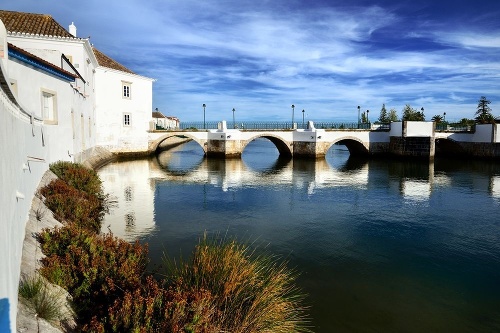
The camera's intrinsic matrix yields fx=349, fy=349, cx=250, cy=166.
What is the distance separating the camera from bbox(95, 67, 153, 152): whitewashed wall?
125 ft

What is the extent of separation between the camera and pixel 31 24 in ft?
90.6

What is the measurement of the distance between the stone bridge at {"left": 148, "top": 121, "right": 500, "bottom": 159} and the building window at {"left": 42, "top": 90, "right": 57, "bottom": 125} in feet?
86.7

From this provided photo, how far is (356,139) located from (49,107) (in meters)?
41.0

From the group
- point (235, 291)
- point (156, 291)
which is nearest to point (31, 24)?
point (156, 291)

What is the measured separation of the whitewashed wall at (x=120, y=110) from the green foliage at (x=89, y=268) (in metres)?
33.1

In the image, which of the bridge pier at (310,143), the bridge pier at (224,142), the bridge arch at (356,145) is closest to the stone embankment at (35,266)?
the bridge pier at (224,142)

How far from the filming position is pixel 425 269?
11.0 meters

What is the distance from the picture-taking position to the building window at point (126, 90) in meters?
39.5

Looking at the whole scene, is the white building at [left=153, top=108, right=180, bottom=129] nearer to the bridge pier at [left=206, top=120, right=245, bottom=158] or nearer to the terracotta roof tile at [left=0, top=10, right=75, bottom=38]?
the bridge pier at [left=206, top=120, right=245, bottom=158]

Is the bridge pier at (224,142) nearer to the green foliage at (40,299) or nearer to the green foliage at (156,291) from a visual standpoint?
the green foliage at (156,291)

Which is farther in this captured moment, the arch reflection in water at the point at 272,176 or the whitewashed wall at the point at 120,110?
the whitewashed wall at the point at 120,110

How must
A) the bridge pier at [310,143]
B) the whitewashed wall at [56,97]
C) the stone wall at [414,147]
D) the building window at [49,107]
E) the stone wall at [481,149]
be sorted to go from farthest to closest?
the stone wall at [414,147]
the bridge pier at [310,143]
the stone wall at [481,149]
the building window at [49,107]
the whitewashed wall at [56,97]

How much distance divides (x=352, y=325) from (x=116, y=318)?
17.3 feet

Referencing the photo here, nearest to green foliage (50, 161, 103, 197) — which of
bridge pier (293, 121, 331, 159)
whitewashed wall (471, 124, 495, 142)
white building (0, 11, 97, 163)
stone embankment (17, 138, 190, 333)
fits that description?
white building (0, 11, 97, 163)
